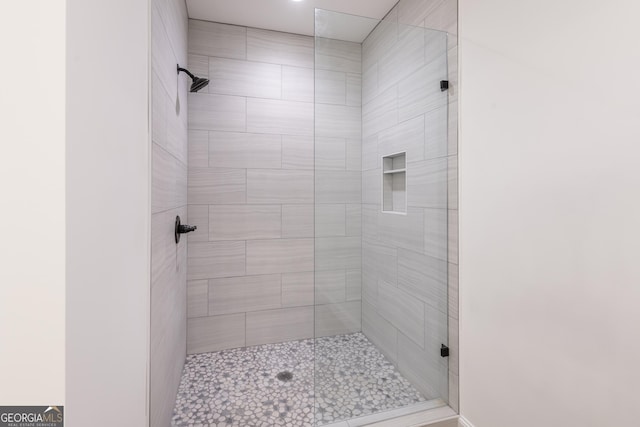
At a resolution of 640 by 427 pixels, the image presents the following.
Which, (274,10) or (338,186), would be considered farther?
(274,10)

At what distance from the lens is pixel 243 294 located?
2457 mm

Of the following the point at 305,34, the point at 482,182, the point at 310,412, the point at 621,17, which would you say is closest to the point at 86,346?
the point at 310,412

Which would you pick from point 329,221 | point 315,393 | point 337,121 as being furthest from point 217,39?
point 315,393

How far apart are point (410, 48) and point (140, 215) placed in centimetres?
164

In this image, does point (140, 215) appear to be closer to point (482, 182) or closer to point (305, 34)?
point (482, 182)

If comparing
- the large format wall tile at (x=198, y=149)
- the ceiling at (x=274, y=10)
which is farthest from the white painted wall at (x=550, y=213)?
the large format wall tile at (x=198, y=149)

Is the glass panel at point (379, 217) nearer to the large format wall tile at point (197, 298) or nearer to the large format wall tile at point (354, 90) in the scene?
the large format wall tile at point (354, 90)

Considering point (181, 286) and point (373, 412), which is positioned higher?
point (181, 286)

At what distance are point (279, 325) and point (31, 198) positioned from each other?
7.25ft

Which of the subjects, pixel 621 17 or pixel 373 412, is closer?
pixel 621 17

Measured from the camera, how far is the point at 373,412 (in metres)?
1.58

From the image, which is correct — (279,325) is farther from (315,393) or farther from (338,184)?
(338,184)

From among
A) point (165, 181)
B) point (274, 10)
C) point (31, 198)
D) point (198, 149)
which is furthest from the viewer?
point (198, 149)

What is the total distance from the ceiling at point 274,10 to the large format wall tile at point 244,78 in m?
0.30
